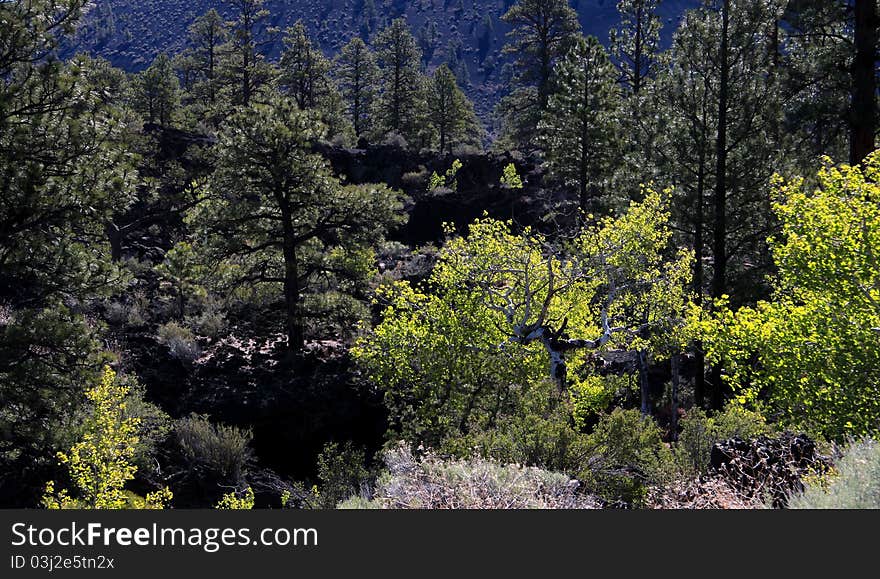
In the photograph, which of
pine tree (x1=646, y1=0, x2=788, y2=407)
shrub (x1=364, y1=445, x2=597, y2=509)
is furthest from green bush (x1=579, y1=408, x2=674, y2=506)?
pine tree (x1=646, y1=0, x2=788, y2=407)

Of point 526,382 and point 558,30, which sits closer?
point 526,382

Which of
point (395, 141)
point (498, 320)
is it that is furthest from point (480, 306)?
point (395, 141)

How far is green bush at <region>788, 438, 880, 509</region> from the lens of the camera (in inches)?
230

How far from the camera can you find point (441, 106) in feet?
158

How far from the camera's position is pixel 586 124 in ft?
88.5

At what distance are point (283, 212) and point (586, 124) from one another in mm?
14253

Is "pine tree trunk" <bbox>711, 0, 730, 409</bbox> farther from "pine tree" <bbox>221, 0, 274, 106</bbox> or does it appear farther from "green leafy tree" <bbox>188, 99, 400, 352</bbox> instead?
"pine tree" <bbox>221, 0, 274, 106</bbox>

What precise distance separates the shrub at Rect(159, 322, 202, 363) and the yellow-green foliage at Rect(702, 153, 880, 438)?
16482mm

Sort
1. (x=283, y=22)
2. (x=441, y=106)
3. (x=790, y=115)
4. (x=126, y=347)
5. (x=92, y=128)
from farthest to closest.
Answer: (x=283, y=22)
(x=441, y=106)
(x=126, y=347)
(x=790, y=115)
(x=92, y=128)

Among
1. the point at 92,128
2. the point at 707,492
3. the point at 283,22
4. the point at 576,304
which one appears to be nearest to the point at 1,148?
the point at 92,128

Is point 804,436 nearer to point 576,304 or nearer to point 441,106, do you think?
point 576,304

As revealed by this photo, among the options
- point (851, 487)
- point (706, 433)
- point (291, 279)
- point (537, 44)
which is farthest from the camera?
point (537, 44)

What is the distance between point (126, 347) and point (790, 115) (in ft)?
67.7

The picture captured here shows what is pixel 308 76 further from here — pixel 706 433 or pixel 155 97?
pixel 706 433
